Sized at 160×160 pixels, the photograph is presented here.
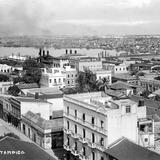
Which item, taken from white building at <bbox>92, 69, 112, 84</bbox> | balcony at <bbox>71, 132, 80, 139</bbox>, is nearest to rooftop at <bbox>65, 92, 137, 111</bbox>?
balcony at <bbox>71, 132, 80, 139</bbox>

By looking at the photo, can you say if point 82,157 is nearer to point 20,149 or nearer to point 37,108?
point 20,149

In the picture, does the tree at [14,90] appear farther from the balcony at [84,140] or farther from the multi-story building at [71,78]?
the balcony at [84,140]

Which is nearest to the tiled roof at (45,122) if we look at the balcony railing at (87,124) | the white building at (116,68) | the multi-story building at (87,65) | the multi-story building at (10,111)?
the multi-story building at (10,111)

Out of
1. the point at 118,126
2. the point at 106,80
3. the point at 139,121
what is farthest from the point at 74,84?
the point at 118,126

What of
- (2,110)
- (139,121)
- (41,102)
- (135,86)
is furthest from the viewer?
(135,86)

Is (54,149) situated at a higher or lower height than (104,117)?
lower

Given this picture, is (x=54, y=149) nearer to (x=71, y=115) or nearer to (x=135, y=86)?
(x=71, y=115)

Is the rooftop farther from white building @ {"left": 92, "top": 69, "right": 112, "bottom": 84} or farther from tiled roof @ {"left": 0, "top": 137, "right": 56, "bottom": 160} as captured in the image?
white building @ {"left": 92, "top": 69, "right": 112, "bottom": 84}
